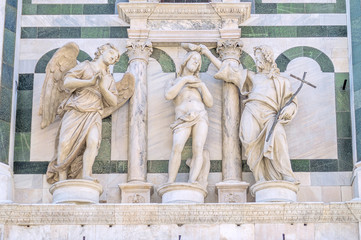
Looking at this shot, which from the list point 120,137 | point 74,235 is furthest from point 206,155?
point 74,235

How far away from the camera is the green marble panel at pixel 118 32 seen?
15836mm

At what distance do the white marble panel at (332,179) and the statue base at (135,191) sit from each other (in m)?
2.08

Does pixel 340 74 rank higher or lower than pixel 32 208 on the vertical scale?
higher

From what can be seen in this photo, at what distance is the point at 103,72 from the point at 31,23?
153cm

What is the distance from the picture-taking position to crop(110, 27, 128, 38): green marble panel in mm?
15836

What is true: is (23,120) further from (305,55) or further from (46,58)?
(305,55)

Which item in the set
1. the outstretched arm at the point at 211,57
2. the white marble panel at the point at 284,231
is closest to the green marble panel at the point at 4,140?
the outstretched arm at the point at 211,57

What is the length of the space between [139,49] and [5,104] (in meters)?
1.91

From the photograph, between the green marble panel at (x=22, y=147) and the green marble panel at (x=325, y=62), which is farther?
the green marble panel at (x=325, y=62)

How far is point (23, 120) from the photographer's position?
15.3 m

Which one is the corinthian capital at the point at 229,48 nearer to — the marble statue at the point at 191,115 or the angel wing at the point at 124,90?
the marble statue at the point at 191,115

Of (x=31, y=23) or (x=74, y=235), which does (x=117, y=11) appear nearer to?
(x=31, y=23)

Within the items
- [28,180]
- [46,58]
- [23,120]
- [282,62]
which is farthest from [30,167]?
[282,62]

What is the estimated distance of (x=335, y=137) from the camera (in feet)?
50.0
